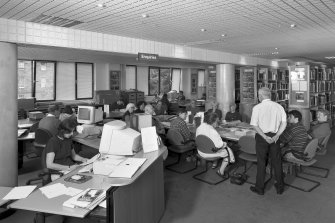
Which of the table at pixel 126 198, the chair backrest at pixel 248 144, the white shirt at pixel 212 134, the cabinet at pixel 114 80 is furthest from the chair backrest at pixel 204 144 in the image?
the cabinet at pixel 114 80

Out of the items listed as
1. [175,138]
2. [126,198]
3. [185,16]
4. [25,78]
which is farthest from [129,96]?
[126,198]

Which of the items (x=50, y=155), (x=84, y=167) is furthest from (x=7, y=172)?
(x=84, y=167)

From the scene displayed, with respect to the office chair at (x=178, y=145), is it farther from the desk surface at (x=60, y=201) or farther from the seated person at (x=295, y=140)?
the desk surface at (x=60, y=201)

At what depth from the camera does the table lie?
2357 millimetres

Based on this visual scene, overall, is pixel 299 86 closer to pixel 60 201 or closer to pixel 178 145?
pixel 178 145

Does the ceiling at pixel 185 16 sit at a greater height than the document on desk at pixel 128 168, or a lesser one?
greater

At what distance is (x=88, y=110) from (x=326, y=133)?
4.82 metres

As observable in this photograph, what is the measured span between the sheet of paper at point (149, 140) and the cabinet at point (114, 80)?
329 inches

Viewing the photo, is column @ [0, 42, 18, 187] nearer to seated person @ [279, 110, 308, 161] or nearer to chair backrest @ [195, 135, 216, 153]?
chair backrest @ [195, 135, 216, 153]

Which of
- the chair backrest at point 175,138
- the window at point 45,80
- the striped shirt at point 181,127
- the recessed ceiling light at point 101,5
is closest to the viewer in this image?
the recessed ceiling light at point 101,5

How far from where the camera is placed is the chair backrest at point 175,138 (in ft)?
18.1

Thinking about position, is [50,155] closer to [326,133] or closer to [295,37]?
[326,133]

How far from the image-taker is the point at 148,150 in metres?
3.60

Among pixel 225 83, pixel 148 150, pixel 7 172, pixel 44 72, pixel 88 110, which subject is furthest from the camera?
pixel 44 72
